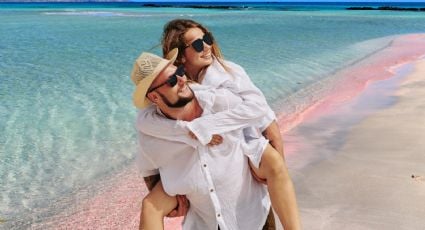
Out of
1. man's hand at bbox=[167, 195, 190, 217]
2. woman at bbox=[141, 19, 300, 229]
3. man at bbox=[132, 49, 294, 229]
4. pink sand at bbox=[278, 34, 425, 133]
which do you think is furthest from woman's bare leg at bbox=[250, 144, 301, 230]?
pink sand at bbox=[278, 34, 425, 133]

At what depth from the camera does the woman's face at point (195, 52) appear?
239 centimetres

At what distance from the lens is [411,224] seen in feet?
11.0

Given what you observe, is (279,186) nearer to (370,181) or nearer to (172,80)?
(172,80)

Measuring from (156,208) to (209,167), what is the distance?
29 cm

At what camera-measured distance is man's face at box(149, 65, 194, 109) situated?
2186 millimetres

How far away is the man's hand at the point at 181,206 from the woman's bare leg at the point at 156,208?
0.07 feet

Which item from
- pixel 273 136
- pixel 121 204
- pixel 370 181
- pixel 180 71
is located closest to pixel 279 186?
pixel 273 136

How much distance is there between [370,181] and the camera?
13.5 ft

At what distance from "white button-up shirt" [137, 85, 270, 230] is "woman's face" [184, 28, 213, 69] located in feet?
0.55

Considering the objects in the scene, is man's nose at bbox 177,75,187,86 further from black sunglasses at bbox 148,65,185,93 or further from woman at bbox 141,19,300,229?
woman at bbox 141,19,300,229

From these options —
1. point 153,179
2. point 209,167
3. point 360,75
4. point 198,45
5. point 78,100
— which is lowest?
point 360,75

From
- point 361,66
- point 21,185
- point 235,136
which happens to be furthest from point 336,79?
point 235,136

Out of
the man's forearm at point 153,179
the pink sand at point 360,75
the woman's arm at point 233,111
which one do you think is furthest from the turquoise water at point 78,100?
the woman's arm at point 233,111

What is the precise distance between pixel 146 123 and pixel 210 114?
0.87 feet
